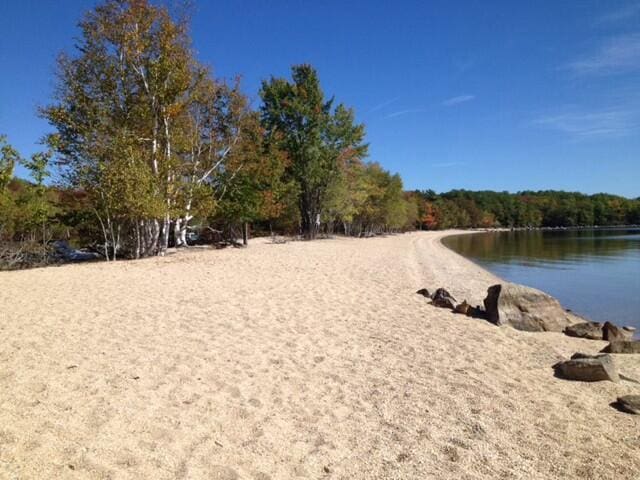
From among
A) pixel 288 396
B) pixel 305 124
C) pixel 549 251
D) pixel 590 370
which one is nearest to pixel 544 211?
pixel 549 251

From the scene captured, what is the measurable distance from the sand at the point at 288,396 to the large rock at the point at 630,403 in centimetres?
18

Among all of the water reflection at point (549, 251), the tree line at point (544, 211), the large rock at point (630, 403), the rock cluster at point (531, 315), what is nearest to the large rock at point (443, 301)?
the rock cluster at point (531, 315)

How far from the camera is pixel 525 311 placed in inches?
409

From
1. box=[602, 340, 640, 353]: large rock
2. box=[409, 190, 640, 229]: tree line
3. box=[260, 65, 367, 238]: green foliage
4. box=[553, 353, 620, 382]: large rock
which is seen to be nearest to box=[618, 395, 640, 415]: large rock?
box=[553, 353, 620, 382]: large rock

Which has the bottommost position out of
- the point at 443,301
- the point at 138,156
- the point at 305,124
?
the point at 443,301

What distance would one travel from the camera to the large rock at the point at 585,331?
9.81 meters

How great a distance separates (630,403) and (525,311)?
201 inches

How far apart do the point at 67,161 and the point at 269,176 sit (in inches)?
508

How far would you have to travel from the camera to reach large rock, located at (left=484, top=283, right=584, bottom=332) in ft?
33.2

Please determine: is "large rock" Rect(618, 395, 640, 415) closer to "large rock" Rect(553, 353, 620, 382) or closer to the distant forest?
"large rock" Rect(553, 353, 620, 382)

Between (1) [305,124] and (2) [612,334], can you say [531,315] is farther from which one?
(1) [305,124]

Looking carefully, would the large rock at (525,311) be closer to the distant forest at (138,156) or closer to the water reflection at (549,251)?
the distant forest at (138,156)

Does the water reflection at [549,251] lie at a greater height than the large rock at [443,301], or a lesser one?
lesser

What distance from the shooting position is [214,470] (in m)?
3.65
